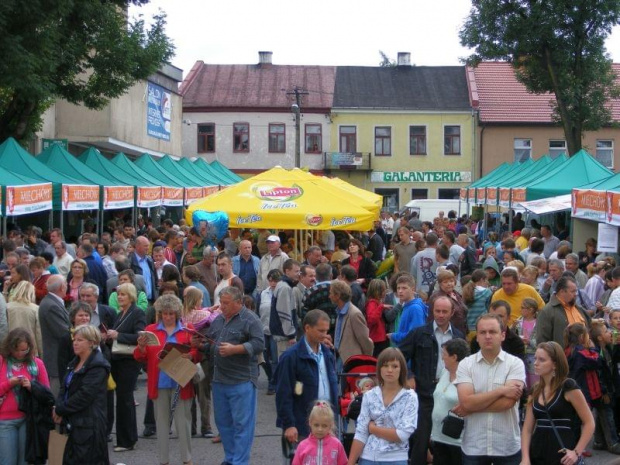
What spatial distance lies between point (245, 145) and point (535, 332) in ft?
139

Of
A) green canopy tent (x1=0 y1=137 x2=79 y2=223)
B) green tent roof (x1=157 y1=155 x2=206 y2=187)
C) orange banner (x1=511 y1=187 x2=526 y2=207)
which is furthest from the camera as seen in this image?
green tent roof (x1=157 y1=155 x2=206 y2=187)

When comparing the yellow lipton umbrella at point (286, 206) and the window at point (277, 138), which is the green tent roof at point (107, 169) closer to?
the yellow lipton umbrella at point (286, 206)

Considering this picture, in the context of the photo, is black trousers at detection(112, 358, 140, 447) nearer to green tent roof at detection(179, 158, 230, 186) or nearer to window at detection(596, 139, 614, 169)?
green tent roof at detection(179, 158, 230, 186)

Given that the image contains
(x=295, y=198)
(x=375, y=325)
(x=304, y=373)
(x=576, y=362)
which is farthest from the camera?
(x=295, y=198)

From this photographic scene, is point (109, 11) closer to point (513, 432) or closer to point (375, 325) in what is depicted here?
point (375, 325)

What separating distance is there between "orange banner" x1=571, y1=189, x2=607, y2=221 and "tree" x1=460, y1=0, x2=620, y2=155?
45.9 ft

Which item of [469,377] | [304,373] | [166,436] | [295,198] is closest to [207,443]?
[166,436]

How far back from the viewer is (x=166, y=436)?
8.27 m

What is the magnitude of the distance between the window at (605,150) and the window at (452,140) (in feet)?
23.1

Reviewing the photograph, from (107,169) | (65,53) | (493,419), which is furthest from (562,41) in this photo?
(493,419)

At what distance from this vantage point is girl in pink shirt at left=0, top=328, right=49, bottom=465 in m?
7.34

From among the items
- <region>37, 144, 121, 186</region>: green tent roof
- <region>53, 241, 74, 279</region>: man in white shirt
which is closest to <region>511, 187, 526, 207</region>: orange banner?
<region>37, 144, 121, 186</region>: green tent roof

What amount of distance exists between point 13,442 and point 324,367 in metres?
2.48

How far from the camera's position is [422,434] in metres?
7.27
